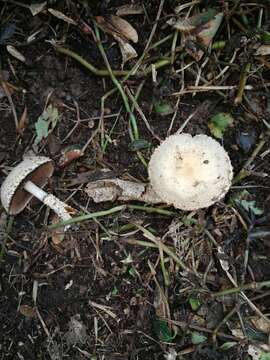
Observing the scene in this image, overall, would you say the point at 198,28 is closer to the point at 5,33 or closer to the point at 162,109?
the point at 162,109

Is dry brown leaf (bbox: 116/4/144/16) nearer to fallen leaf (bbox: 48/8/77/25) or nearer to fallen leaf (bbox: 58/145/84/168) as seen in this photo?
fallen leaf (bbox: 48/8/77/25)

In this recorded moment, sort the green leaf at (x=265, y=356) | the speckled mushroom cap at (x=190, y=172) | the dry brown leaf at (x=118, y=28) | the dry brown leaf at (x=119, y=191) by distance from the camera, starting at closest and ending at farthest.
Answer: the speckled mushroom cap at (x=190, y=172) < the green leaf at (x=265, y=356) < the dry brown leaf at (x=119, y=191) < the dry brown leaf at (x=118, y=28)

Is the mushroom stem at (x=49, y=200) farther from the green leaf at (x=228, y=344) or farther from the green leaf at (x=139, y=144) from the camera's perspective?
the green leaf at (x=228, y=344)

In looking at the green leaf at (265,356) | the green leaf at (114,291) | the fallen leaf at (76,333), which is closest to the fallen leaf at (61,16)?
the green leaf at (114,291)

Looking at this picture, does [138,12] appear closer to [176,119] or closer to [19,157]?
[176,119]

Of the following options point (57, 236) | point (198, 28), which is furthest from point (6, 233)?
point (198, 28)
